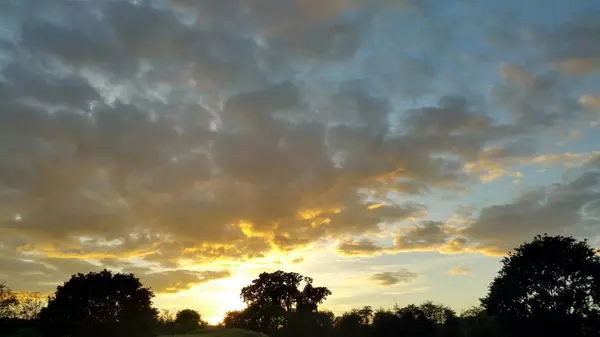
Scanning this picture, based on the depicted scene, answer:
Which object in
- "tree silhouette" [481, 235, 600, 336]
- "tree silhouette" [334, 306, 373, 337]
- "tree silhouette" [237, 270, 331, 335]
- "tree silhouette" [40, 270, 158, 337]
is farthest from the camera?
"tree silhouette" [237, 270, 331, 335]

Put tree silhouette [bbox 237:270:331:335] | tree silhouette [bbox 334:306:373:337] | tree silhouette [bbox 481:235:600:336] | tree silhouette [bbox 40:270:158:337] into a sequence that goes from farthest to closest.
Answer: tree silhouette [bbox 237:270:331:335] → tree silhouette [bbox 334:306:373:337] → tree silhouette [bbox 40:270:158:337] → tree silhouette [bbox 481:235:600:336]

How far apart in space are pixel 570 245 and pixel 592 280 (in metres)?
8.37

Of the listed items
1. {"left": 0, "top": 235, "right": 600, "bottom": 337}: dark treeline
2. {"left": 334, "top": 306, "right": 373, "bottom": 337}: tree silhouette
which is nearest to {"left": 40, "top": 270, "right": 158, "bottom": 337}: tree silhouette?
{"left": 0, "top": 235, "right": 600, "bottom": 337}: dark treeline

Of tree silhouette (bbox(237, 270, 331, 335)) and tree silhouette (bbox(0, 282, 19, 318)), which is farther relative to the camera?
tree silhouette (bbox(237, 270, 331, 335))

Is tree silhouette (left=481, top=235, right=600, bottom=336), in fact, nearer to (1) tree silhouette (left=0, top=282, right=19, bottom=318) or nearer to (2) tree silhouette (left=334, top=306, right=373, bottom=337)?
(2) tree silhouette (left=334, top=306, right=373, bottom=337)

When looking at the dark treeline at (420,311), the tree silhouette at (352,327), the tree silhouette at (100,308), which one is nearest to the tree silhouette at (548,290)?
the dark treeline at (420,311)

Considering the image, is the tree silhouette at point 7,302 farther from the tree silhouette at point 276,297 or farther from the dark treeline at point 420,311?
the tree silhouette at point 276,297

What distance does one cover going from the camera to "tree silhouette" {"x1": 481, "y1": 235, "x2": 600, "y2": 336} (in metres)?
79.3

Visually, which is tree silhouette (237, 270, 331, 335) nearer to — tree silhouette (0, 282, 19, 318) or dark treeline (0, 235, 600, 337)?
dark treeline (0, 235, 600, 337)

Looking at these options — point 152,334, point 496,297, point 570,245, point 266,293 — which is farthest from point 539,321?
point 266,293

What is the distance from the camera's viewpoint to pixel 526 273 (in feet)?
286

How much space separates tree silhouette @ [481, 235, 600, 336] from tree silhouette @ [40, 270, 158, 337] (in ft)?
248

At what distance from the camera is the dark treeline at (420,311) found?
81.2 meters

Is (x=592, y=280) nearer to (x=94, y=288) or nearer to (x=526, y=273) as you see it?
(x=526, y=273)
